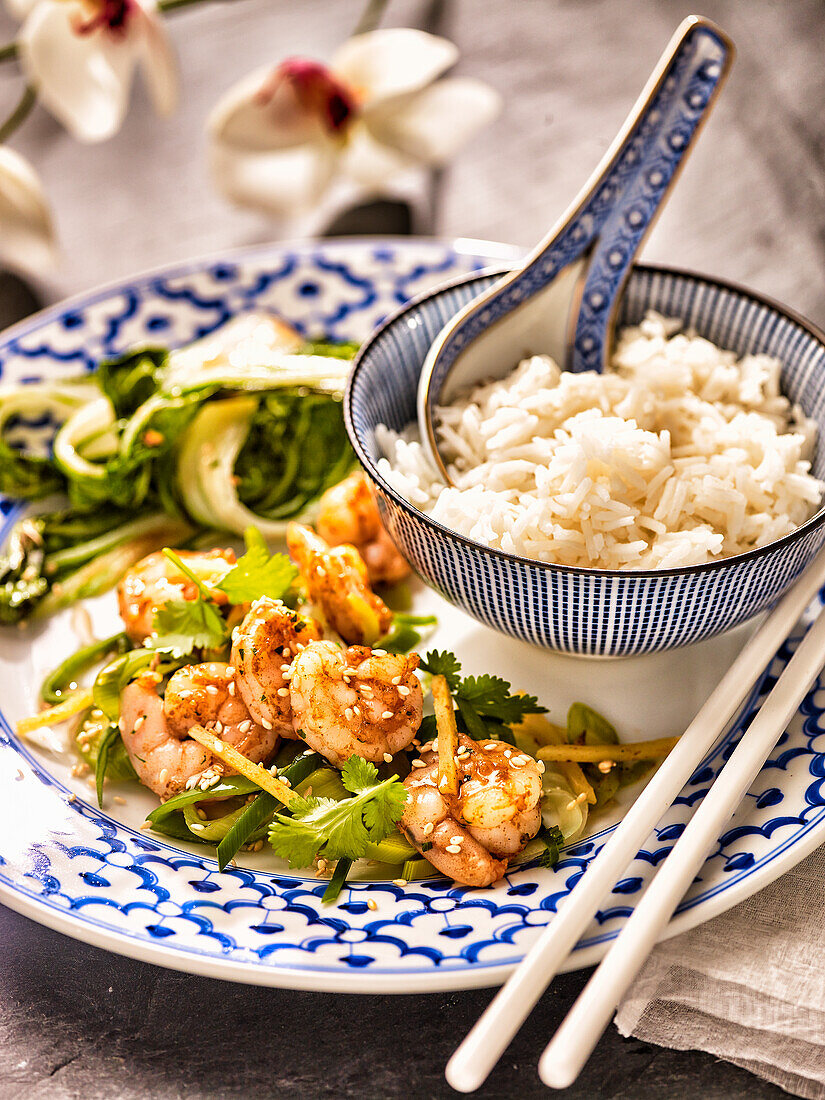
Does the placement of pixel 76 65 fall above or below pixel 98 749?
above

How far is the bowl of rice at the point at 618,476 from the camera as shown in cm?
182

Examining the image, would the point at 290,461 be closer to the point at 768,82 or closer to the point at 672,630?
the point at 672,630

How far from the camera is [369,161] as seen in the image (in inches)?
133

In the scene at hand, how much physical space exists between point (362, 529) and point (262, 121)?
1.49 meters

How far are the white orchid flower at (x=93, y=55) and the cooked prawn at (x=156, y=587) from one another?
1561mm

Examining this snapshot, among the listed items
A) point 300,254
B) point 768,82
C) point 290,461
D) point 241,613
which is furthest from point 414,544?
point 768,82

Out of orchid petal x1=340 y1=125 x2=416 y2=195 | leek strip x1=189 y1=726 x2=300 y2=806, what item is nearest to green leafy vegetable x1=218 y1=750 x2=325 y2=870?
leek strip x1=189 y1=726 x2=300 y2=806

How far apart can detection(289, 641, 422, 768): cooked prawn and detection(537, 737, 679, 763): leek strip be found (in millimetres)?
265

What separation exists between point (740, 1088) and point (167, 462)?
1777 mm

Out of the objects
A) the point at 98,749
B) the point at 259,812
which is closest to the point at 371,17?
the point at 98,749

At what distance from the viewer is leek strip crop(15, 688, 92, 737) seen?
2006 mm

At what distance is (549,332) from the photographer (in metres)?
2.38

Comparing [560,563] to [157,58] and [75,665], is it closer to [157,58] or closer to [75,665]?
[75,665]

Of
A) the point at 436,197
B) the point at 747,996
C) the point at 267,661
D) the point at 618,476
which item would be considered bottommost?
the point at 747,996
